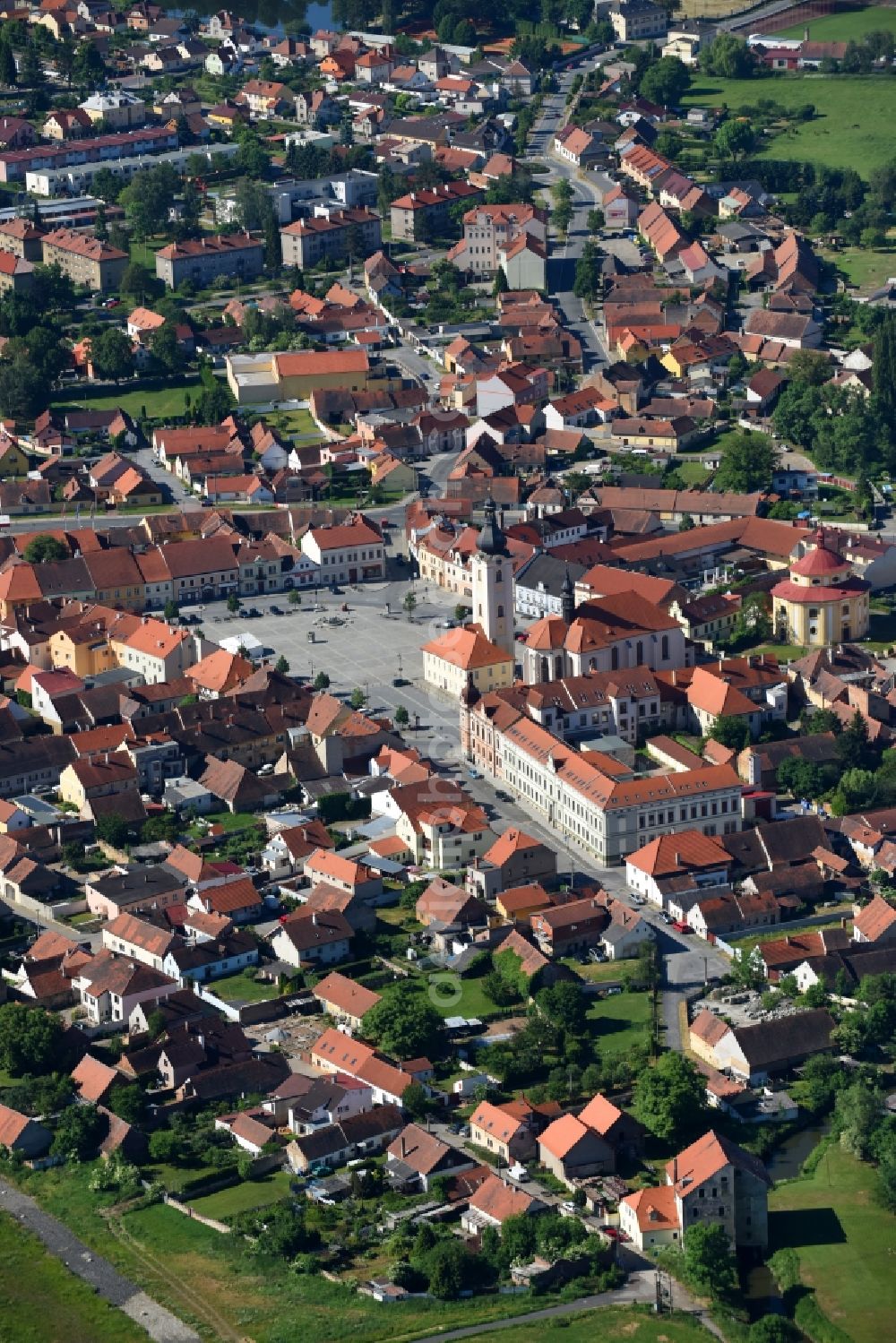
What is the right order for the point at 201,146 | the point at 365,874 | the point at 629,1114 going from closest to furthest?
the point at 629,1114, the point at 365,874, the point at 201,146

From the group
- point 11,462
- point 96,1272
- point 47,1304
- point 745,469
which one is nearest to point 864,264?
point 745,469

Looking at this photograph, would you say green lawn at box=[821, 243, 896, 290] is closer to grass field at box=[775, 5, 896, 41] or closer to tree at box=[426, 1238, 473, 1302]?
grass field at box=[775, 5, 896, 41]

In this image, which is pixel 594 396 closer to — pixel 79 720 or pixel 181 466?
pixel 181 466

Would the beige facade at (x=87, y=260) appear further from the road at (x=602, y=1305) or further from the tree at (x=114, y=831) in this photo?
the road at (x=602, y=1305)

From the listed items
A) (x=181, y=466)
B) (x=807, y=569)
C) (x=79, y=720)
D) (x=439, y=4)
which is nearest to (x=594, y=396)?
(x=181, y=466)

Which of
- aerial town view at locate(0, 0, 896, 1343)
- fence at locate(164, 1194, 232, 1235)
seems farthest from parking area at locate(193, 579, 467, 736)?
fence at locate(164, 1194, 232, 1235)

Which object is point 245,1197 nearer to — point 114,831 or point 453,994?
point 453,994
